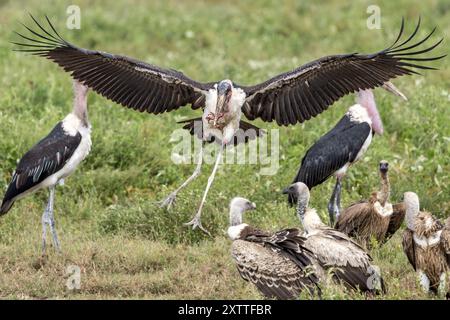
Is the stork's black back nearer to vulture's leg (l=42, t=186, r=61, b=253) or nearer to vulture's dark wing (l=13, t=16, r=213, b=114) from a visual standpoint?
vulture's dark wing (l=13, t=16, r=213, b=114)

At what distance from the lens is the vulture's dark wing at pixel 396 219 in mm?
7754

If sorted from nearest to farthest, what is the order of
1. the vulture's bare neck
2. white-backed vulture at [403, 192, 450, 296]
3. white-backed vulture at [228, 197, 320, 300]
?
white-backed vulture at [228, 197, 320, 300] < white-backed vulture at [403, 192, 450, 296] < the vulture's bare neck

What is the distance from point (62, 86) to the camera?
1152cm

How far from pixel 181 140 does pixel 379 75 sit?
2.82m

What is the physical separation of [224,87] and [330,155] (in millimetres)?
1242

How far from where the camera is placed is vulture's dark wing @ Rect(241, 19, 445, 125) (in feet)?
24.7

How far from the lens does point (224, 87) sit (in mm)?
7984

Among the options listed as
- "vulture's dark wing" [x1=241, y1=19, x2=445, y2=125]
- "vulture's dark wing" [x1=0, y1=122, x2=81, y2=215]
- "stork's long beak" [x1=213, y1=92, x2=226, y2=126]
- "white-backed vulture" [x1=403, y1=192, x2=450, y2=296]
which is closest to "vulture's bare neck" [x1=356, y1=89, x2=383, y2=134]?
"vulture's dark wing" [x1=241, y1=19, x2=445, y2=125]

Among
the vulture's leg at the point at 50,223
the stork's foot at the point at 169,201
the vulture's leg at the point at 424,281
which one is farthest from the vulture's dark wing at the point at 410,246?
the vulture's leg at the point at 50,223

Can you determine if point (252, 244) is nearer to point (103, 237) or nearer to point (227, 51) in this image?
point (103, 237)

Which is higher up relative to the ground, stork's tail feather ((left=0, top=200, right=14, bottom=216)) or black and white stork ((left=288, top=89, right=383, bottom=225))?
black and white stork ((left=288, top=89, right=383, bottom=225))
